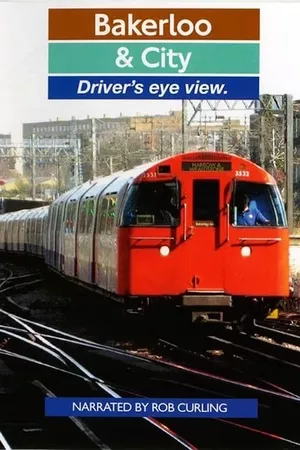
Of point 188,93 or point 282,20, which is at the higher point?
point 282,20

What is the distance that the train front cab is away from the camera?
621cm

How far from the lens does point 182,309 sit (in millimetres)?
6305

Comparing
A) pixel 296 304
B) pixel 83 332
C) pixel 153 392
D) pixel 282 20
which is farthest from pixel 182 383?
pixel 282 20

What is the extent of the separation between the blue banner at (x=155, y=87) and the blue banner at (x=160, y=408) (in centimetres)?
144

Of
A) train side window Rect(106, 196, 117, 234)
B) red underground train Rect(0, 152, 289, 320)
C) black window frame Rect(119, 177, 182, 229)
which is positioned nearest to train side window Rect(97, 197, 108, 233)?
train side window Rect(106, 196, 117, 234)

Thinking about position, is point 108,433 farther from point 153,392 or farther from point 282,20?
point 282,20

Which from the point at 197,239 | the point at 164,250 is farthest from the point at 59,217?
the point at 197,239

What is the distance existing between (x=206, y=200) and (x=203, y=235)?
197 millimetres

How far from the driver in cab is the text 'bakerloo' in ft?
4.19

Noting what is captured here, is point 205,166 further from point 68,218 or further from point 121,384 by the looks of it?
point 68,218

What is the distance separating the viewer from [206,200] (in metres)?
6.29

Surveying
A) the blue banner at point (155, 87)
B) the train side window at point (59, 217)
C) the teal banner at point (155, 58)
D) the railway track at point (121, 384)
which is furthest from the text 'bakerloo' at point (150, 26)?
the railway track at point (121, 384)

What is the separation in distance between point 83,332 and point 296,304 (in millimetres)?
1275

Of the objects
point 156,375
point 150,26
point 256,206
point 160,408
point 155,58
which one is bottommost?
point 160,408
